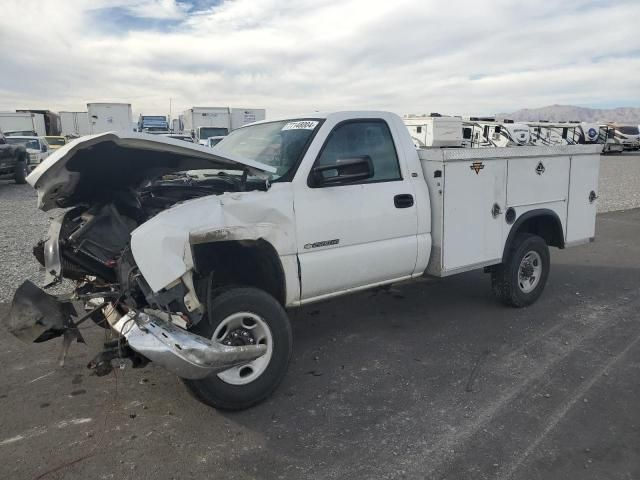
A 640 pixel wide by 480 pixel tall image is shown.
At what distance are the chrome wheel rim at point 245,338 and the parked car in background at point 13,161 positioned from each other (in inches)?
632

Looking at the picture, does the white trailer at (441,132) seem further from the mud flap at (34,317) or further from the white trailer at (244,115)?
the white trailer at (244,115)

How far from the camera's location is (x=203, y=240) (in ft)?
11.6

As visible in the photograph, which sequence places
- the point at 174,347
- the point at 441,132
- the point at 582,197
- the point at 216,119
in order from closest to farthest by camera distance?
the point at 174,347 → the point at 441,132 → the point at 582,197 → the point at 216,119

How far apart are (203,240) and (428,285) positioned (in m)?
4.04

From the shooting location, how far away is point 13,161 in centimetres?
1797

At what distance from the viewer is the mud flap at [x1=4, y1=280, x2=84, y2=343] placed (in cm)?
331

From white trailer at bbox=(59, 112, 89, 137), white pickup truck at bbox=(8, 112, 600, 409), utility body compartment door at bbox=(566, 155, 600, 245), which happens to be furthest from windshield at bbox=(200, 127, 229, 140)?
utility body compartment door at bbox=(566, 155, 600, 245)

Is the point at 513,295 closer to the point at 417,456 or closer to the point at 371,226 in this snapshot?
the point at 371,226

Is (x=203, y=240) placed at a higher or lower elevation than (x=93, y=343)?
higher

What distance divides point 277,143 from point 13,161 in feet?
54.9

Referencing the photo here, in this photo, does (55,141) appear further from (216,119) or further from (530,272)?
(530,272)

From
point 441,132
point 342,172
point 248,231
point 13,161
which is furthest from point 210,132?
point 248,231

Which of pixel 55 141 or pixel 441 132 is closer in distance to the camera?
pixel 441 132

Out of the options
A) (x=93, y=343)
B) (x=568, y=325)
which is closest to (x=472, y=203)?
(x=568, y=325)
